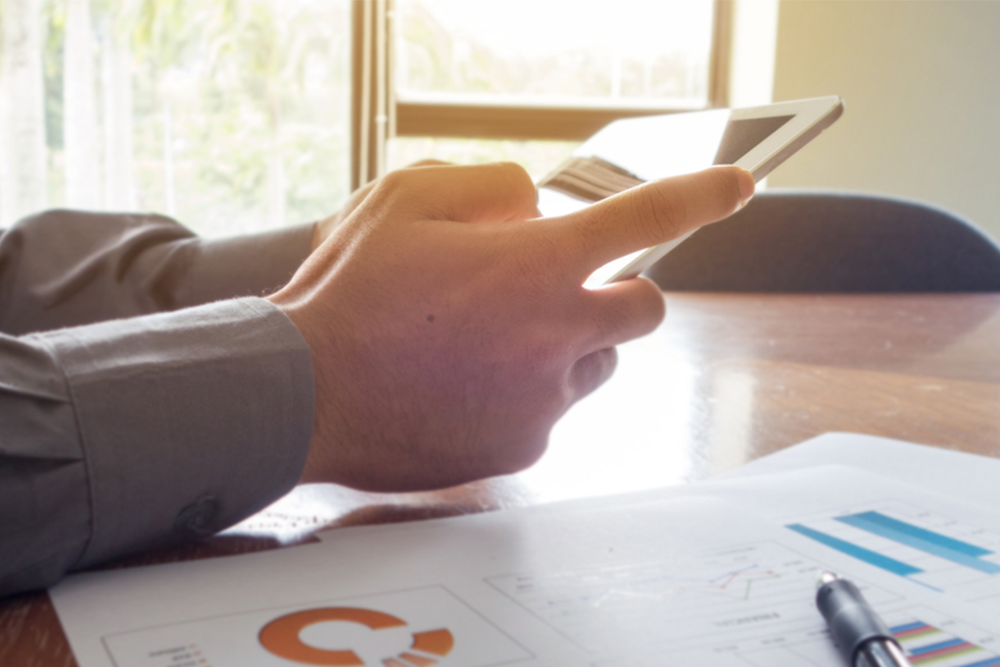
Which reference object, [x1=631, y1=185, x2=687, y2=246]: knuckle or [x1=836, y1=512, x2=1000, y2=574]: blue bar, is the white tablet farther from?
[x1=836, y1=512, x2=1000, y2=574]: blue bar

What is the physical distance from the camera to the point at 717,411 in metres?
0.65

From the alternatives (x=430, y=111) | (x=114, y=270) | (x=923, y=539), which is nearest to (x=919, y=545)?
(x=923, y=539)

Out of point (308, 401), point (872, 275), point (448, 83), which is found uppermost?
point (448, 83)

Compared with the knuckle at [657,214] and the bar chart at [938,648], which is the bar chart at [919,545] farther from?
the knuckle at [657,214]

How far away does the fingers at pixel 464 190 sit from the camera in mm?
438

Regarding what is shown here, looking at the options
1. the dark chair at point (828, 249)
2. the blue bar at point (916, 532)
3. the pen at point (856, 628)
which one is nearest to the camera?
the pen at point (856, 628)

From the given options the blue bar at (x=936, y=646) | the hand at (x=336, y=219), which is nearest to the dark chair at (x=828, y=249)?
the hand at (x=336, y=219)

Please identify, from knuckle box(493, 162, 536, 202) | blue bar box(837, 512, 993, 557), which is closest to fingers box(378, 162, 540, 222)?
knuckle box(493, 162, 536, 202)

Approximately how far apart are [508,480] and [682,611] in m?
0.19

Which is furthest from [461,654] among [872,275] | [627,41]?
[627,41]

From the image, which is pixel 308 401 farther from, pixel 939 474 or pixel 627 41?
pixel 627 41

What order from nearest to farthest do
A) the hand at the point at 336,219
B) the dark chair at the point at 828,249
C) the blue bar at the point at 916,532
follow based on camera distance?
1. the blue bar at the point at 916,532
2. the hand at the point at 336,219
3. the dark chair at the point at 828,249

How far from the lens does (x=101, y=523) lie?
37 centimetres

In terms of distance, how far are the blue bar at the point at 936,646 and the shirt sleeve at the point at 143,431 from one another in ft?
0.88
